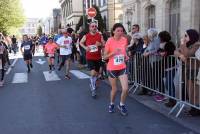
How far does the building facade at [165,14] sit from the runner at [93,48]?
9457mm

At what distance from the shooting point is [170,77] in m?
8.12

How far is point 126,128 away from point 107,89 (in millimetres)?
4524

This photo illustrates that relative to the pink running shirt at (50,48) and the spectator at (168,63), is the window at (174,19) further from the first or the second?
the spectator at (168,63)

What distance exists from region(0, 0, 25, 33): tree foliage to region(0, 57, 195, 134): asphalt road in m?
44.6

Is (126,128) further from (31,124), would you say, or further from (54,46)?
(54,46)

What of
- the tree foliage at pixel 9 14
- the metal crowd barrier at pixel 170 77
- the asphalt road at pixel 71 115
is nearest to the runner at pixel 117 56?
the asphalt road at pixel 71 115

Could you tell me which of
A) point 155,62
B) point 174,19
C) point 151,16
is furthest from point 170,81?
point 151,16

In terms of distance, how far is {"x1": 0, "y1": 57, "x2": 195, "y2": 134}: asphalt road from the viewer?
6.57 m

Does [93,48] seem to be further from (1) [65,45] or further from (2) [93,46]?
(1) [65,45]

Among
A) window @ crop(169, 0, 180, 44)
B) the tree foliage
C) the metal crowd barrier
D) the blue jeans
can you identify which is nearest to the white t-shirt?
the metal crowd barrier

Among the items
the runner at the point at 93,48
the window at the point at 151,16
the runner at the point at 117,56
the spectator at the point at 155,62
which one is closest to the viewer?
the runner at the point at 117,56

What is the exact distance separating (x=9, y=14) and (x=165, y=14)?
121 ft

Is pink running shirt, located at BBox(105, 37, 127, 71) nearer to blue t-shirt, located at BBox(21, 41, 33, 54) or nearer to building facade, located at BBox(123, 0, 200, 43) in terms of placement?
blue t-shirt, located at BBox(21, 41, 33, 54)

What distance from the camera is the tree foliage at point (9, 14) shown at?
5388 cm
